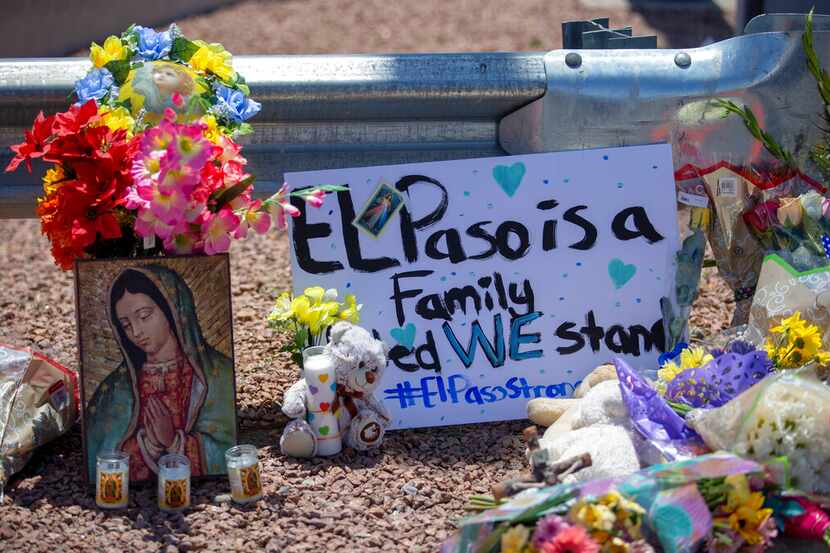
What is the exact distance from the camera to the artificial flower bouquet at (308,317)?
325 centimetres

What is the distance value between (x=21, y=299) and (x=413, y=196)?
1995mm

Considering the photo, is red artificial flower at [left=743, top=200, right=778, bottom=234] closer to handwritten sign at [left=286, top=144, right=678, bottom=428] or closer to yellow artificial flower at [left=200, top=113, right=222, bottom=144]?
handwritten sign at [left=286, top=144, right=678, bottom=428]

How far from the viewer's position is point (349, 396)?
3.24 metres

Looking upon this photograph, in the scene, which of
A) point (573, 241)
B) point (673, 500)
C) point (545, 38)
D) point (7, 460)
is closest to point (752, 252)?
point (573, 241)

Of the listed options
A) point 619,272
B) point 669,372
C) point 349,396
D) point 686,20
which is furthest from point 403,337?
point 686,20

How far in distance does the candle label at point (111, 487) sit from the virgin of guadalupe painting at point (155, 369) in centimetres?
13

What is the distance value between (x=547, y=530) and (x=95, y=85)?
1.90 metres

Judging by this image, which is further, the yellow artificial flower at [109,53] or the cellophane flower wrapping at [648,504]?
the yellow artificial flower at [109,53]

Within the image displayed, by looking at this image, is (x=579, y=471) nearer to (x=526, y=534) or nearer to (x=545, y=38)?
(x=526, y=534)

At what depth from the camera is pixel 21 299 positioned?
4.57 metres

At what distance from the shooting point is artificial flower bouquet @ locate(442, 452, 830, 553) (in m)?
2.39

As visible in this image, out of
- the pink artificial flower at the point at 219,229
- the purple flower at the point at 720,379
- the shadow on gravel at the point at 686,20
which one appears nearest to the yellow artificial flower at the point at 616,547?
the purple flower at the point at 720,379

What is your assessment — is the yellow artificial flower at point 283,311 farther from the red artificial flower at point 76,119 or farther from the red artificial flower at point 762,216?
the red artificial flower at point 762,216

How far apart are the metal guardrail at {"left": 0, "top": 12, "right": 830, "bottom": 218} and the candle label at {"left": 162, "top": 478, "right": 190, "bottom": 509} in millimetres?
1175
